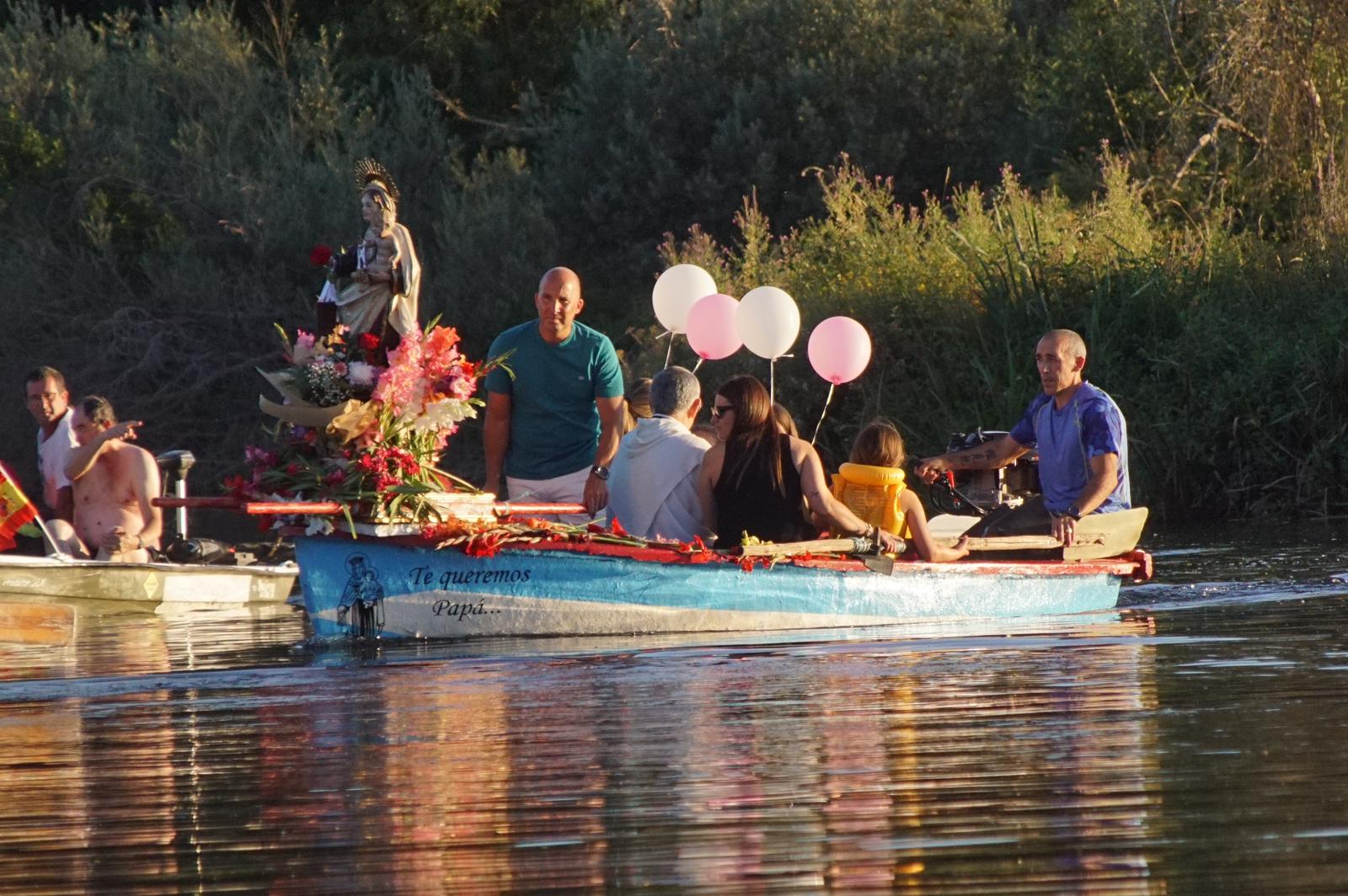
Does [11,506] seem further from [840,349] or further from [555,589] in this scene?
[840,349]

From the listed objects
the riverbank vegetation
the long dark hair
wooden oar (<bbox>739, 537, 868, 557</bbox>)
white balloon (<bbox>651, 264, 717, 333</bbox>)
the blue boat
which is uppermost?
the riverbank vegetation

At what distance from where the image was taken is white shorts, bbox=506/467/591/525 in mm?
11648

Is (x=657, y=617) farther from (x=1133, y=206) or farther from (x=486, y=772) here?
(x=1133, y=206)

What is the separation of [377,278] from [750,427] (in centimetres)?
189

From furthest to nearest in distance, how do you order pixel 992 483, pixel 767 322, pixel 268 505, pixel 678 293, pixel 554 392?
pixel 678 293 < pixel 767 322 < pixel 992 483 < pixel 554 392 < pixel 268 505

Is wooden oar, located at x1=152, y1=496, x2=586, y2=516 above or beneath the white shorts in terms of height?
beneath

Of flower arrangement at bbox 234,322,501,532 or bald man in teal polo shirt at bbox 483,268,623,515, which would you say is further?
bald man in teal polo shirt at bbox 483,268,623,515

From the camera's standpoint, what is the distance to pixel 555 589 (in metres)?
10.5

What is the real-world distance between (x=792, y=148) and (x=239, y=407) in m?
8.32

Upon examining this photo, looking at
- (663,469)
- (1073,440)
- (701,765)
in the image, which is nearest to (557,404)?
(663,469)

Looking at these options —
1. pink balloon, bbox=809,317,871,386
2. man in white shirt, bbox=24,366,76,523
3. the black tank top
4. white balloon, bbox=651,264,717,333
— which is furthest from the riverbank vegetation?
the black tank top

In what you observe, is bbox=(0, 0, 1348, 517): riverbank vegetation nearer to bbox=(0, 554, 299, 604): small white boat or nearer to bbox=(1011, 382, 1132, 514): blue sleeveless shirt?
bbox=(0, 554, 299, 604): small white boat

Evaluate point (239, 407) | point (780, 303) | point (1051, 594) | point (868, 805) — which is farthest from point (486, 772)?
point (239, 407)

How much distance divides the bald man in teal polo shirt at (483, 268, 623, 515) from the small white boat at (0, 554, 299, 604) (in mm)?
2280
